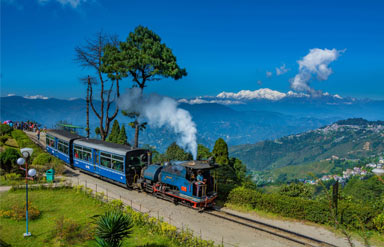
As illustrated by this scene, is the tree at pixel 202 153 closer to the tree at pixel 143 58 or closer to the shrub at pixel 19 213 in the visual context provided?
the tree at pixel 143 58

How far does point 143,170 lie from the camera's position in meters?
20.7

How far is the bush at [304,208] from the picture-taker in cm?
1465

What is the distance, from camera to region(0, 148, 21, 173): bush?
76.0 feet

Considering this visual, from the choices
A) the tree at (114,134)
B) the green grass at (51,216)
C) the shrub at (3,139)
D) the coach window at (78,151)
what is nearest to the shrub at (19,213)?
the green grass at (51,216)

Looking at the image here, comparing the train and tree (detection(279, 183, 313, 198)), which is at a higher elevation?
the train

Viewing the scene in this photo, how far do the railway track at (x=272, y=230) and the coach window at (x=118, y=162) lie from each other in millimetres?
7809

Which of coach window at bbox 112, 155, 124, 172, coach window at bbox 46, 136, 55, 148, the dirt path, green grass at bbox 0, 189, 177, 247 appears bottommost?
the dirt path

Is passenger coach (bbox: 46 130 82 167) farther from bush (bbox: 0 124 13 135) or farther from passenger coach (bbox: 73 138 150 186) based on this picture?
bush (bbox: 0 124 13 135)

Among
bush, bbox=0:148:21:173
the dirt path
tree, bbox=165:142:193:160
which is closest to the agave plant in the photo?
the dirt path

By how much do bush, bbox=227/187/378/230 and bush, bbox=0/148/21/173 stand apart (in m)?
18.7

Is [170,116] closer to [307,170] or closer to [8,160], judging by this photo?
[8,160]

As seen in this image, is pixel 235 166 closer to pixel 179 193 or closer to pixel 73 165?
pixel 179 193

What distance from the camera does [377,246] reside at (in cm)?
1334

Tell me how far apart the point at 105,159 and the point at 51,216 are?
7.22 m
